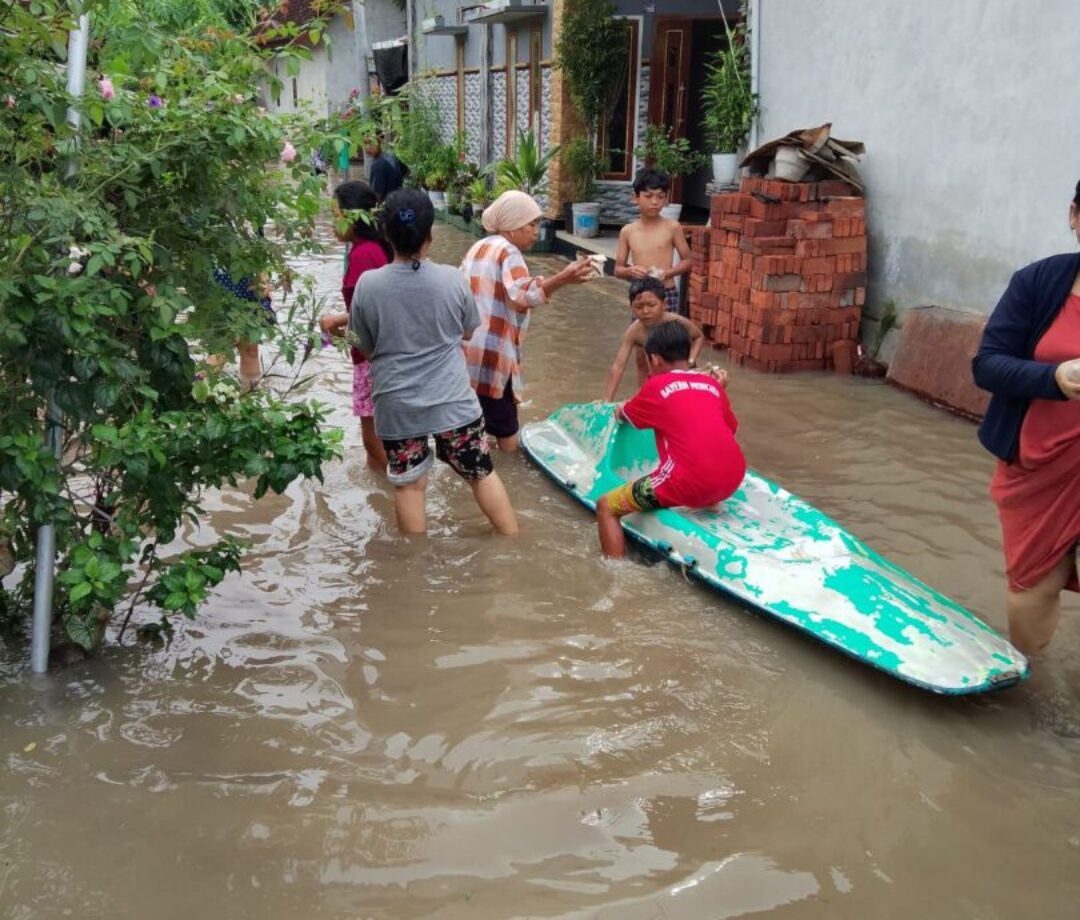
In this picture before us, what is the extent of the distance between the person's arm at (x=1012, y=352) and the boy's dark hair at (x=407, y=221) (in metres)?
2.07

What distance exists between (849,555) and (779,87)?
20.0 feet

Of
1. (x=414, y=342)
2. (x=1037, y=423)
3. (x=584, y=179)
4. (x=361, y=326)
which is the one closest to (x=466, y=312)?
(x=414, y=342)

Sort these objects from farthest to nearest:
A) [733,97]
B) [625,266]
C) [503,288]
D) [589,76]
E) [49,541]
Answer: [589,76] < [733,97] < [625,266] < [503,288] < [49,541]

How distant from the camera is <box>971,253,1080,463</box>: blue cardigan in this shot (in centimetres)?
290

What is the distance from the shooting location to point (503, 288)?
16.9ft

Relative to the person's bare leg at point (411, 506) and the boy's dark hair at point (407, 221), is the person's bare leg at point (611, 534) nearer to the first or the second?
the person's bare leg at point (411, 506)

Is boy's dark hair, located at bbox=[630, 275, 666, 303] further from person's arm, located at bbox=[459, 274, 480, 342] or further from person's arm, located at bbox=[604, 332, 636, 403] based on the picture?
person's arm, located at bbox=[459, 274, 480, 342]

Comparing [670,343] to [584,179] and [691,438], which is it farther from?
[584,179]

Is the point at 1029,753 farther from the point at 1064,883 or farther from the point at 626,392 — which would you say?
the point at 626,392

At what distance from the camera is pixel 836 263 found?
743cm

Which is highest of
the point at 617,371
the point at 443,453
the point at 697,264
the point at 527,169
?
the point at 527,169

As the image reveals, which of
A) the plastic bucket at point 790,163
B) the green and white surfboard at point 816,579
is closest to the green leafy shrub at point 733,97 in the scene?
the plastic bucket at point 790,163

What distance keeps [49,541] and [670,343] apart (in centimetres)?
251

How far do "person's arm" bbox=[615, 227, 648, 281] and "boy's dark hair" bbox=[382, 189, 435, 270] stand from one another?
2.56 m
